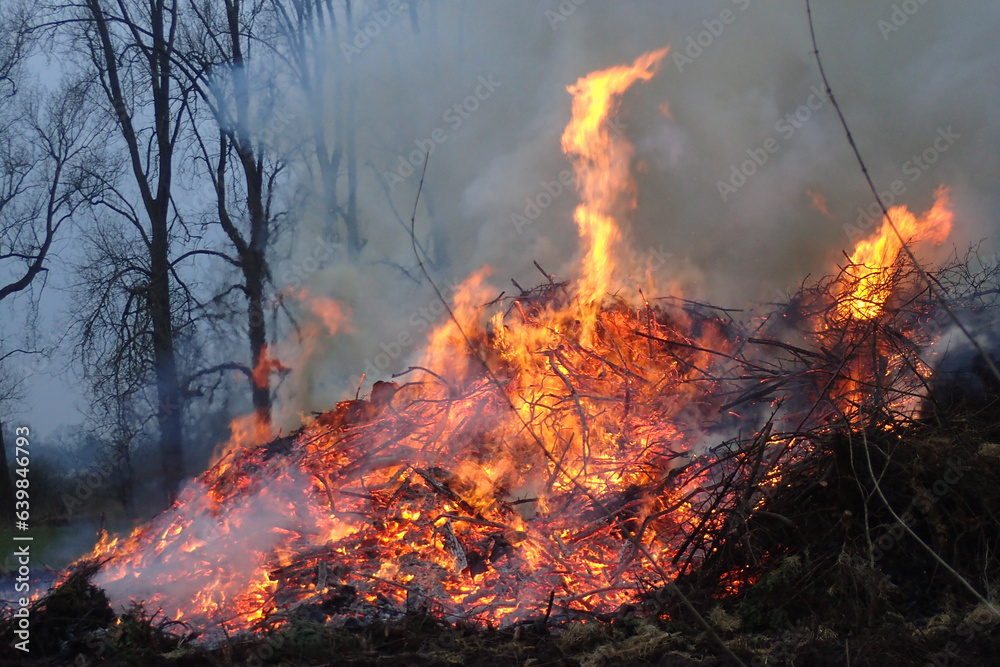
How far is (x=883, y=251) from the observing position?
8.41 meters

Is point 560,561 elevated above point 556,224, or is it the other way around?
point 556,224

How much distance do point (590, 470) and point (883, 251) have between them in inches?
184

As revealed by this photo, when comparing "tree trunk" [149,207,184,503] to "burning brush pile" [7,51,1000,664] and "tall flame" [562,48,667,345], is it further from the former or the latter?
"tall flame" [562,48,667,345]

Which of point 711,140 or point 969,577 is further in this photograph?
point 711,140

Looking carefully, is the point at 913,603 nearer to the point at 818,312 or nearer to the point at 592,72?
the point at 818,312

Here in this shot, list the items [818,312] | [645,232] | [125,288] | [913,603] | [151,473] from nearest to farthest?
[913,603]
[818,312]
[645,232]
[125,288]
[151,473]

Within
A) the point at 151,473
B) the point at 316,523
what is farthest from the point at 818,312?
the point at 151,473

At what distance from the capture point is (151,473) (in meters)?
16.7

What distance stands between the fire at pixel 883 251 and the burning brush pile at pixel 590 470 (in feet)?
0.20

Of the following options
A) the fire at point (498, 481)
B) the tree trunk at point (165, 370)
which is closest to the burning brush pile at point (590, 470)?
the fire at point (498, 481)

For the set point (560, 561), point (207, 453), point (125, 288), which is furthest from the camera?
point (207, 453)

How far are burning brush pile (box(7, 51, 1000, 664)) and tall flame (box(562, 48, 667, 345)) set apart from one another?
3 centimetres

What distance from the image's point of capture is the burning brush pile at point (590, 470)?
4.78 meters

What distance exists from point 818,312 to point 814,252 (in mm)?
3399
